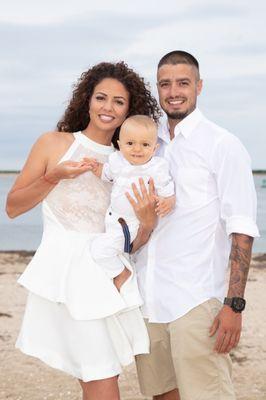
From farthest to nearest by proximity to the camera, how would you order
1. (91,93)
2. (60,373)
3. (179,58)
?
(60,373) < (91,93) < (179,58)

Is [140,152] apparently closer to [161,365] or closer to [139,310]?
[139,310]

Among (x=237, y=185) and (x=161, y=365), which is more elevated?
(x=237, y=185)

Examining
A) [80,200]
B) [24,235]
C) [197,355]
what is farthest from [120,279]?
[24,235]

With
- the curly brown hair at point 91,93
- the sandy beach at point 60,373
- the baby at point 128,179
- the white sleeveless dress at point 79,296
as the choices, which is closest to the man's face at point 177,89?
the curly brown hair at point 91,93

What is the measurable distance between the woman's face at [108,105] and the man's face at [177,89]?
23cm

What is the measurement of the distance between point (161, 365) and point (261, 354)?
4.75m

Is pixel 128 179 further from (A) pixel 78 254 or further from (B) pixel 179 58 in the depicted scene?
(B) pixel 179 58

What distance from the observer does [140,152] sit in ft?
13.6

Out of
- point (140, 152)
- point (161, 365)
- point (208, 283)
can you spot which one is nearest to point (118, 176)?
point (140, 152)

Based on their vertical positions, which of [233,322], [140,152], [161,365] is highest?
[140,152]

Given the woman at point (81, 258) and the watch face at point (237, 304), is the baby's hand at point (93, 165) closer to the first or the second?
the woman at point (81, 258)

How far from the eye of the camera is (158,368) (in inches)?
184

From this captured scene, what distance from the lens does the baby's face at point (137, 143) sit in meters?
4.14

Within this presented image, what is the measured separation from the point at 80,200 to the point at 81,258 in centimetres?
35
